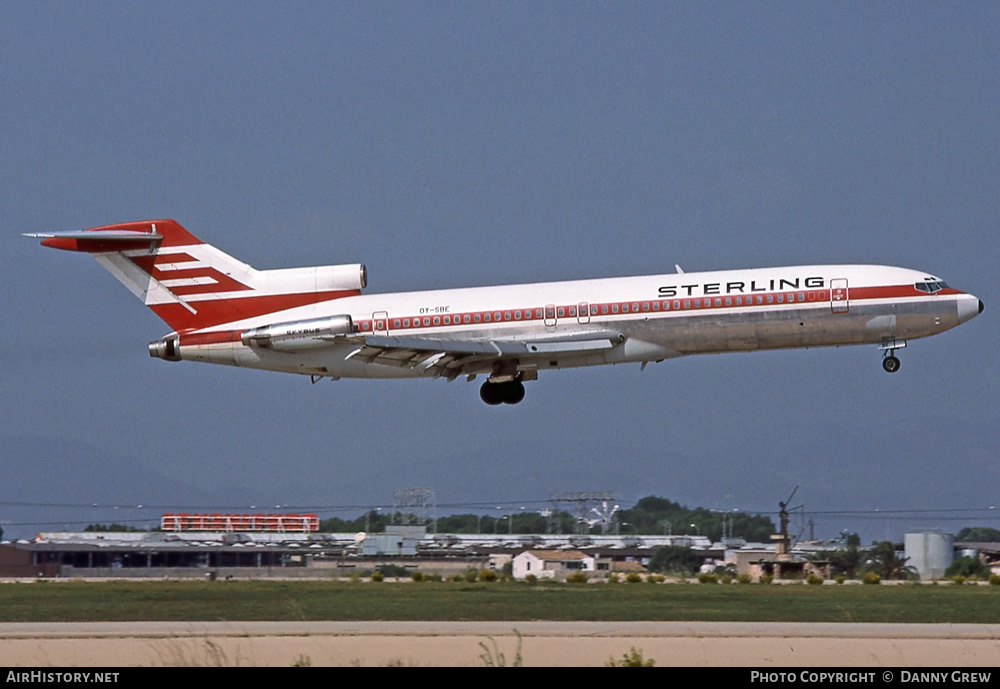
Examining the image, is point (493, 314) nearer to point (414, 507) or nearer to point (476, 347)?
point (476, 347)

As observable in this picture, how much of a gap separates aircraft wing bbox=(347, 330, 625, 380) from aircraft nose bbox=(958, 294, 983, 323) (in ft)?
29.8

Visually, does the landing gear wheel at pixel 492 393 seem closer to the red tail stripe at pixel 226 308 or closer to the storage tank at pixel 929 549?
the red tail stripe at pixel 226 308

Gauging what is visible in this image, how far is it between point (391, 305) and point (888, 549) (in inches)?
897

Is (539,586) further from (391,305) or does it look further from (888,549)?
(888,549)

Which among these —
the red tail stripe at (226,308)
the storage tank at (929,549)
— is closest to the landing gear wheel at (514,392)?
the red tail stripe at (226,308)

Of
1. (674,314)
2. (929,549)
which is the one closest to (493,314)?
(674,314)

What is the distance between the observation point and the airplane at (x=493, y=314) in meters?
36.4

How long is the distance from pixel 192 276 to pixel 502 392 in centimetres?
1012

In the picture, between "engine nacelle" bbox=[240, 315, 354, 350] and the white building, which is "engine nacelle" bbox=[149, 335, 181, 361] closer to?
"engine nacelle" bbox=[240, 315, 354, 350]

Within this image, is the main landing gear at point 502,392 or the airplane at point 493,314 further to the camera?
the main landing gear at point 502,392

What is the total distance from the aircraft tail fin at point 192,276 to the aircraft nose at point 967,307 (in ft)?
55.4

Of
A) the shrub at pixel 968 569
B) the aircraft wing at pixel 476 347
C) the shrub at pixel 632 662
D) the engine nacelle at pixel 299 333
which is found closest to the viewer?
the shrub at pixel 632 662

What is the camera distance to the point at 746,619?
29109 mm

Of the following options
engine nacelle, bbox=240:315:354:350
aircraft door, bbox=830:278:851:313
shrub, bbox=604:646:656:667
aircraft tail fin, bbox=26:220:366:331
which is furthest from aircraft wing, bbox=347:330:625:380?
shrub, bbox=604:646:656:667
